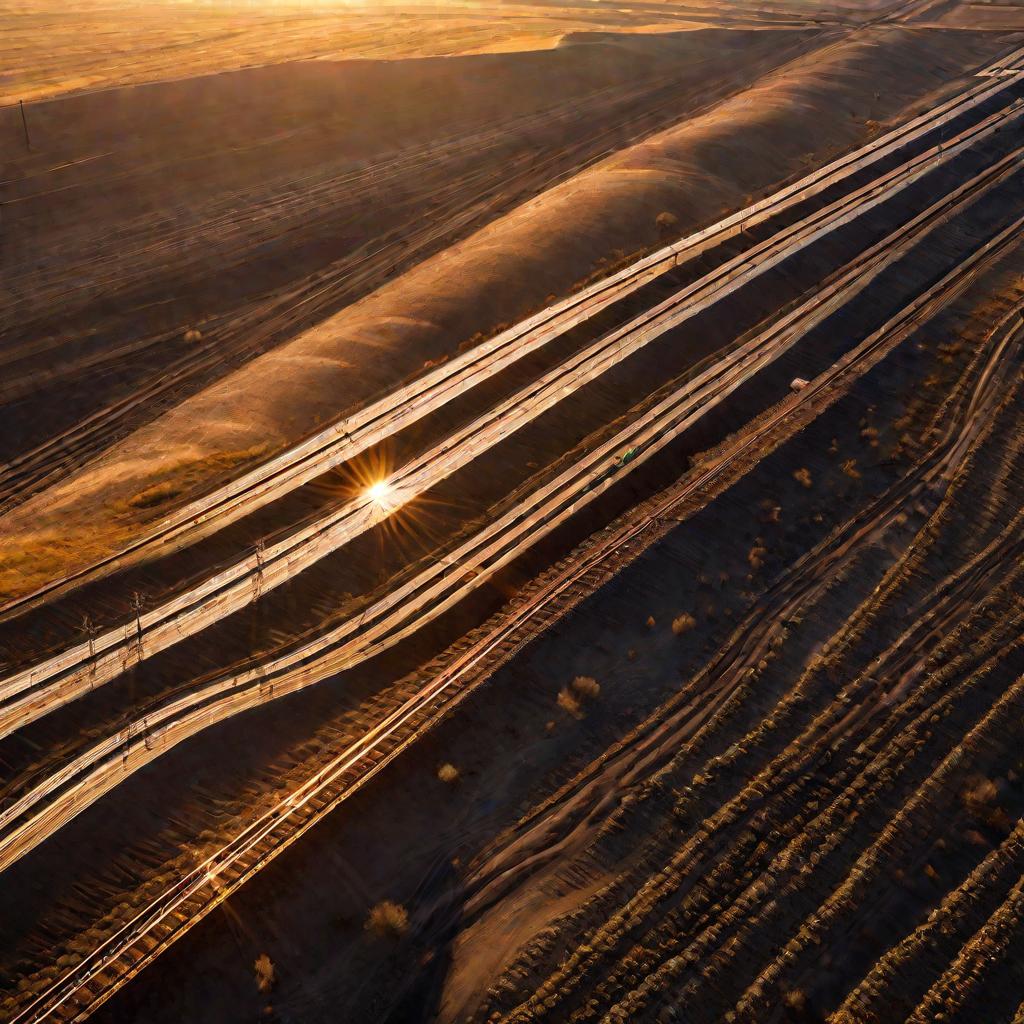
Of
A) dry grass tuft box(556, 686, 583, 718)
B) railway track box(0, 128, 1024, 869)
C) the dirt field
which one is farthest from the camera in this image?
dry grass tuft box(556, 686, 583, 718)

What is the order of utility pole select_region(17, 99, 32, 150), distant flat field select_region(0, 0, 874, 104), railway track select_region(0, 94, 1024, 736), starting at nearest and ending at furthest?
railway track select_region(0, 94, 1024, 736)
utility pole select_region(17, 99, 32, 150)
distant flat field select_region(0, 0, 874, 104)

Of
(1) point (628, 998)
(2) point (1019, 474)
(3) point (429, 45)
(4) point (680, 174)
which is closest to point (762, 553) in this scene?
(2) point (1019, 474)

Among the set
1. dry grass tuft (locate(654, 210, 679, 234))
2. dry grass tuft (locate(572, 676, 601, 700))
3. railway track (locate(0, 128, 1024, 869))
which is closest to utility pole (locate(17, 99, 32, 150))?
dry grass tuft (locate(654, 210, 679, 234))

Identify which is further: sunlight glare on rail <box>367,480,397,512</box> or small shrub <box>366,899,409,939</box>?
sunlight glare on rail <box>367,480,397,512</box>

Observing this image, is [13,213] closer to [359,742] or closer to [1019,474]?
[359,742]

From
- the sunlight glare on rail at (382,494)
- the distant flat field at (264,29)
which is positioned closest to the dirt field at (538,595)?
the sunlight glare on rail at (382,494)

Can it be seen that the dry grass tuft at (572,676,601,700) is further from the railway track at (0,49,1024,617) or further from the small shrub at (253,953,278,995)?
the railway track at (0,49,1024,617)
